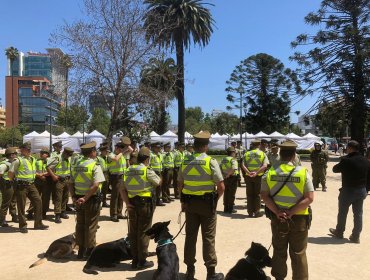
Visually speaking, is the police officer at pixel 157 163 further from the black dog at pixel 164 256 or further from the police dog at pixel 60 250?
the black dog at pixel 164 256

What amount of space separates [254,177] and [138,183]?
15.6ft

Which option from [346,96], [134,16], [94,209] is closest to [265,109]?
[346,96]

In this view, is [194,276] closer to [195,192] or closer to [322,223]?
[195,192]

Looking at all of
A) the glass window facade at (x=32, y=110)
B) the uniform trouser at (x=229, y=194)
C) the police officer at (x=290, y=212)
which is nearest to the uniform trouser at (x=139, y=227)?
the police officer at (x=290, y=212)

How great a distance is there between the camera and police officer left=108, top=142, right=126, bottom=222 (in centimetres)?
999

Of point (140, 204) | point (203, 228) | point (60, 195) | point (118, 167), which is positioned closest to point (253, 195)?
point (118, 167)

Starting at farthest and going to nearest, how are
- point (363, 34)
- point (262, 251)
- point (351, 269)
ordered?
point (363, 34) < point (351, 269) < point (262, 251)

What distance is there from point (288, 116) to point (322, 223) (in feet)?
167

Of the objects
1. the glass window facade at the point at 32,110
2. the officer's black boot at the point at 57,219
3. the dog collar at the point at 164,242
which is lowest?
the officer's black boot at the point at 57,219

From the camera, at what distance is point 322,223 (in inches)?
364

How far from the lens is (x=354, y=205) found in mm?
7605

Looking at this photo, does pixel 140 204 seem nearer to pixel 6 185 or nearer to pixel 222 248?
pixel 222 248

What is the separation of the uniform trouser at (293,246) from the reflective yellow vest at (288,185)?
6.7 inches

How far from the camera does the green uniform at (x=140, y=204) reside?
6113mm
